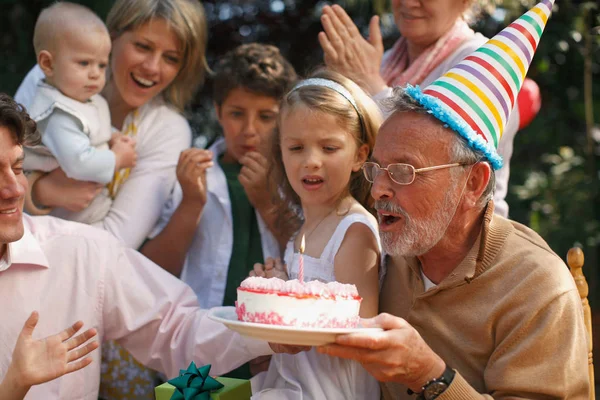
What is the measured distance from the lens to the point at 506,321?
2.69 metres

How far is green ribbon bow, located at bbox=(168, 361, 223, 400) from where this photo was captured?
9.09 ft

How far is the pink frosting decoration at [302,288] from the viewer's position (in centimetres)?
238

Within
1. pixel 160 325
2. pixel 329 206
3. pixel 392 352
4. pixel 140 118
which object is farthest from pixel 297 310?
pixel 140 118

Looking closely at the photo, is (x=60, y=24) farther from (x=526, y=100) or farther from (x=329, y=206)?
(x=526, y=100)

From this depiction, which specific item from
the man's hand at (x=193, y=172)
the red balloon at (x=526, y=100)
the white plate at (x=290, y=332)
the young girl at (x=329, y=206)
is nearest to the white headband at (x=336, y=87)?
the young girl at (x=329, y=206)

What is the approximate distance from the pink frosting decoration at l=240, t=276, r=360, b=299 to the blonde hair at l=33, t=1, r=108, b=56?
191 cm

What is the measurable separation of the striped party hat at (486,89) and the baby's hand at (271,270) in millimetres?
818

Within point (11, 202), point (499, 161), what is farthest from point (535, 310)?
point (11, 202)

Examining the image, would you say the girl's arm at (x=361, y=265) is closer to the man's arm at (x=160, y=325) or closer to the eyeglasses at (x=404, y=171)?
the eyeglasses at (x=404, y=171)

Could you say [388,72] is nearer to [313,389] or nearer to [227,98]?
[227,98]

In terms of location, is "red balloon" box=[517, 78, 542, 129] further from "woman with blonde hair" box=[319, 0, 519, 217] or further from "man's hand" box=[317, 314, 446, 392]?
"man's hand" box=[317, 314, 446, 392]

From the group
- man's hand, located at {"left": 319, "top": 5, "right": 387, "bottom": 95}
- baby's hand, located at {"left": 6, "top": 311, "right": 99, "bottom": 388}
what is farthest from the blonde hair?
baby's hand, located at {"left": 6, "top": 311, "right": 99, "bottom": 388}

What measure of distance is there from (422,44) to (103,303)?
186cm

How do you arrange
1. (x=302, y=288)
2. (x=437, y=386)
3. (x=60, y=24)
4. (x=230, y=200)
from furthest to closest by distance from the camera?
(x=230, y=200), (x=60, y=24), (x=437, y=386), (x=302, y=288)
